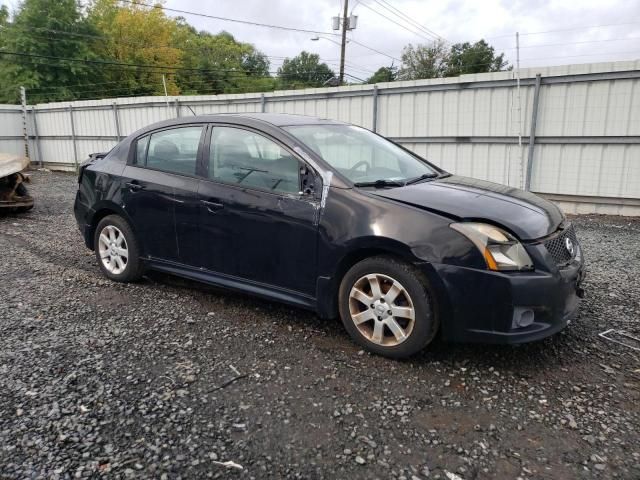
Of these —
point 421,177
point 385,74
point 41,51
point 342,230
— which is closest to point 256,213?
point 342,230

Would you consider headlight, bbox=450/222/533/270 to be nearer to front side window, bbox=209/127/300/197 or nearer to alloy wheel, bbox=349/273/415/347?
alloy wheel, bbox=349/273/415/347

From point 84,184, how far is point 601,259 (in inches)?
226

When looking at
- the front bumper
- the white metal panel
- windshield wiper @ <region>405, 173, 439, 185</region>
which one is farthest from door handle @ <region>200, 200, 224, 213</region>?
the white metal panel

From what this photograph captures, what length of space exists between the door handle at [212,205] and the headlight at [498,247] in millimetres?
1816

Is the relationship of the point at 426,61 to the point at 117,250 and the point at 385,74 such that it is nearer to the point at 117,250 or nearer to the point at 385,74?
the point at 385,74

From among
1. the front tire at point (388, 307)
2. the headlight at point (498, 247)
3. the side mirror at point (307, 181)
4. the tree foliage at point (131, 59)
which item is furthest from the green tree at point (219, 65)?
the headlight at point (498, 247)

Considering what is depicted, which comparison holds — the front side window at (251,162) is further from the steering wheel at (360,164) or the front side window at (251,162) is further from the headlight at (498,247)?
the headlight at (498,247)

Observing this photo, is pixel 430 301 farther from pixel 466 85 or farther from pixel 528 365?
pixel 466 85

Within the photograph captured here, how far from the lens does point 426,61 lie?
51438 mm

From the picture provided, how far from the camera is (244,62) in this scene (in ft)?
225

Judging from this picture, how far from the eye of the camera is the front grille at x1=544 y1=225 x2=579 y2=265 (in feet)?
9.84

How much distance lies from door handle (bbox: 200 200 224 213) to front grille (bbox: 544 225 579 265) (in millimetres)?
2325

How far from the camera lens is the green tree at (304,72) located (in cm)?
5962

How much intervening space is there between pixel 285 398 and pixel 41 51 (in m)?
34.2
